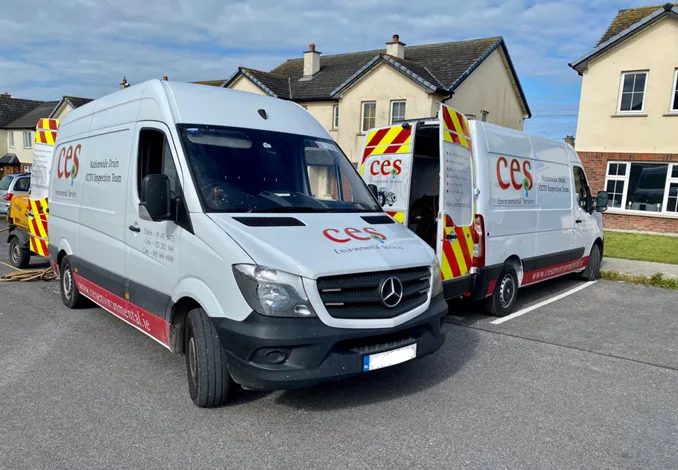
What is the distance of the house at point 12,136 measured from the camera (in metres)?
43.0

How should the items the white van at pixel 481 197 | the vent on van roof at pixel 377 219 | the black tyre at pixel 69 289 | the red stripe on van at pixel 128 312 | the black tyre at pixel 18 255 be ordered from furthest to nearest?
the black tyre at pixel 18 255
the black tyre at pixel 69 289
the white van at pixel 481 197
the vent on van roof at pixel 377 219
the red stripe on van at pixel 128 312

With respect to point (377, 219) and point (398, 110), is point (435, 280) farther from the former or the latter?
point (398, 110)

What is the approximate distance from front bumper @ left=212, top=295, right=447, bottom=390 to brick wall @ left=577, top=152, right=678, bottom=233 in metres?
16.9

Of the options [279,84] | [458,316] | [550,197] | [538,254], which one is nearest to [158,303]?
[458,316]

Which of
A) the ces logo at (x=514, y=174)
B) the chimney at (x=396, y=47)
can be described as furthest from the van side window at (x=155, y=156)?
the chimney at (x=396, y=47)

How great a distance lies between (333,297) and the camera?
3.60 m

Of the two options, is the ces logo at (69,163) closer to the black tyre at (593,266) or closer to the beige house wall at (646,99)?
the black tyre at (593,266)

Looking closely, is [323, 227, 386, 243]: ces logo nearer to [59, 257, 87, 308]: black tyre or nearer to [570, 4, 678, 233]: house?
[59, 257, 87, 308]: black tyre

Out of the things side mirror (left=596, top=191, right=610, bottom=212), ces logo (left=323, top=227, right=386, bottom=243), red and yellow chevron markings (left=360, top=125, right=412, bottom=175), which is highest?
red and yellow chevron markings (left=360, top=125, right=412, bottom=175)

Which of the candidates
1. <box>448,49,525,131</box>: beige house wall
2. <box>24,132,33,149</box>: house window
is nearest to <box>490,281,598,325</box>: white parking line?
<box>448,49,525,131</box>: beige house wall

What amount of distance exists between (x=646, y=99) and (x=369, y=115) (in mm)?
10953

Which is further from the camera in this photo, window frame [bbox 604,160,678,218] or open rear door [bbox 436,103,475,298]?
window frame [bbox 604,160,678,218]

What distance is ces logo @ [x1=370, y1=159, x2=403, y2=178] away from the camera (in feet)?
22.4

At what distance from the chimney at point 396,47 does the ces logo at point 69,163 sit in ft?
68.5
